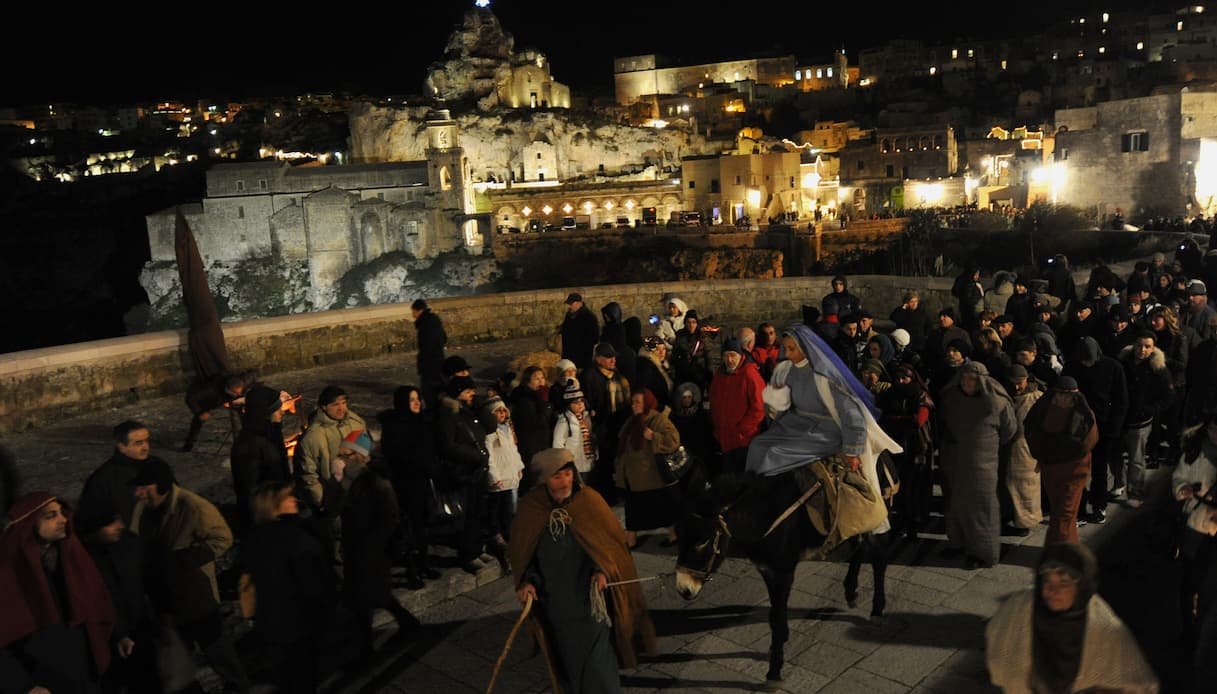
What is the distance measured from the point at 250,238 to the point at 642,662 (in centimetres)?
6156

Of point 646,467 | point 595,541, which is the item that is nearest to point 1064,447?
point 646,467

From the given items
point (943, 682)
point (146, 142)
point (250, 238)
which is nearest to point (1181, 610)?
point (943, 682)

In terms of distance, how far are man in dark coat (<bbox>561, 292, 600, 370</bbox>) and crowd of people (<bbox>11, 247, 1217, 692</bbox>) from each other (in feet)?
0.07

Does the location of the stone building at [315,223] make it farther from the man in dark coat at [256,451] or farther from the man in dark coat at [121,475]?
the man in dark coat at [121,475]

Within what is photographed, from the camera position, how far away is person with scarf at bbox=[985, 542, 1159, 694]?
9.67 ft

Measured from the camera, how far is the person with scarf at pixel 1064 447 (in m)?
5.64

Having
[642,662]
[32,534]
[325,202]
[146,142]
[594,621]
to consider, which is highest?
[146,142]

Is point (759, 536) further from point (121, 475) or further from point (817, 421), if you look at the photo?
point (121, 475)

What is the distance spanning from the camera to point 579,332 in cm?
865

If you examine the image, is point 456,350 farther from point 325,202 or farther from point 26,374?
point 325,202

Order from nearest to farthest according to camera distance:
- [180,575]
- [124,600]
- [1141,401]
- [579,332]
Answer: [124,600]
[180,575]
[1141,401]
[579,332]

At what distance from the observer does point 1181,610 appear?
4.87m

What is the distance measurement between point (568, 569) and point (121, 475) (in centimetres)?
245

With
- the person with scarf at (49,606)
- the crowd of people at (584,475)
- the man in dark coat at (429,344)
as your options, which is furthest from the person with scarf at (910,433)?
the person with scarf at (49,606)
